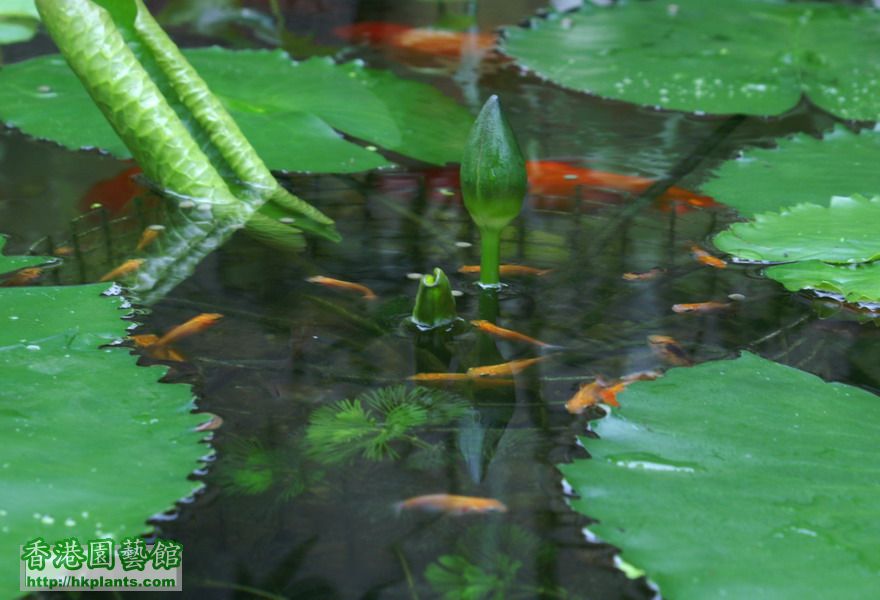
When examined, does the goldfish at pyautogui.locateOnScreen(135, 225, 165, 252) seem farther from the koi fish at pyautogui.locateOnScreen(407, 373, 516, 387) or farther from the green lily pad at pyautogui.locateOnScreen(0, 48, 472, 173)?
the koi fish at pyautogui.locateOnScreen(407, 373, 516, 387)

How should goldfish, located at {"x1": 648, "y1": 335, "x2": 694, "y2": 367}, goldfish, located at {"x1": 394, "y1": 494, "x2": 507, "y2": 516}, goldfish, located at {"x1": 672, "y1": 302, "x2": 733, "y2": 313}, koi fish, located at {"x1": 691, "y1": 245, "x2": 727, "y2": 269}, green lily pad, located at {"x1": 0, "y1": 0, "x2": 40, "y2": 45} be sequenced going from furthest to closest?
green lily pad, located at {"x1": 0, "y1": 0, "x2": 40, "y2": 45}
koi fish, located at {"x1": 691, "y1": 245, "x2": 727, "y2": 269}
goldfish, located at {"x1": 672, "y1": 302, "x2": 733, "y2": 313}
goldfish, located at {"x1": 648, "y1": 335, "x2": 694, "y2": 367}
goldfish, located at {"x1": 394, "y1": 494, "x2": 507, "y2": 516}

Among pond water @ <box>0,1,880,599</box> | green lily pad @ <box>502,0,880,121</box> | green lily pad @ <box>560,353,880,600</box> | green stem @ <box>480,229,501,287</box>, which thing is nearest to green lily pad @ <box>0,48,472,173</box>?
pond water @ <box>0,1,880,599</box>

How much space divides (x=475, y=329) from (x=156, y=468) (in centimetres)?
41

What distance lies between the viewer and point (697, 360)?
100cm

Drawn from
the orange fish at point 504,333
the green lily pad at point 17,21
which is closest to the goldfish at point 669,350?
the orange fish at point 504,333

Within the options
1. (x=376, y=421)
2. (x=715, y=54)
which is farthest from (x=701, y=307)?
(x=715, y=54)

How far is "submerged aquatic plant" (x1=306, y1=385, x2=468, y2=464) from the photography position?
818 millimetres

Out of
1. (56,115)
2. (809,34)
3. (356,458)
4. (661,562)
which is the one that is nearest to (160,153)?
(56,115)

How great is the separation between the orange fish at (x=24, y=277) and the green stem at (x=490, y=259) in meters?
0.51

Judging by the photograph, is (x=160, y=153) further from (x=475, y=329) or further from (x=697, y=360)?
(x=697, y=360)

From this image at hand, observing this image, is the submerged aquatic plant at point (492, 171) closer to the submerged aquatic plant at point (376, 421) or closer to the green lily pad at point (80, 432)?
the submerged aquatic plant at point (376, 421)

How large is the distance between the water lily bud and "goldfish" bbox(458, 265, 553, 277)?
0.13m

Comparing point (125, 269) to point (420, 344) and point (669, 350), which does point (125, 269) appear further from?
point (669, 350)

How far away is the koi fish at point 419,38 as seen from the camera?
2.52 metres
